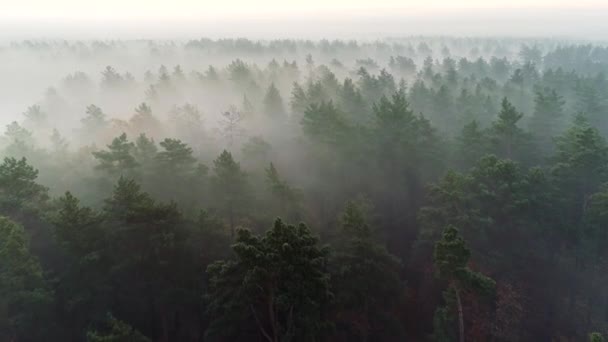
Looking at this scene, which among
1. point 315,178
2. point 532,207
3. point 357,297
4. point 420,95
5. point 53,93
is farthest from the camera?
point 53,93

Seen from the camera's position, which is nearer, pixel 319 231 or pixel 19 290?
pixel 19 290

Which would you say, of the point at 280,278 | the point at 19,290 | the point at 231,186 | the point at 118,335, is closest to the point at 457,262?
the point at 280,278

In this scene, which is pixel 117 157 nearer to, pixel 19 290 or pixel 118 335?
pixel 19 290

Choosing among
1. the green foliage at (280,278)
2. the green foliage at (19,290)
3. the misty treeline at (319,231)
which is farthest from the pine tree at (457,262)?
the green foliage at (19,290)

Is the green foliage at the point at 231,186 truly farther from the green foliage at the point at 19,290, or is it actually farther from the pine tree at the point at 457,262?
the pine tree at the point at 457,262

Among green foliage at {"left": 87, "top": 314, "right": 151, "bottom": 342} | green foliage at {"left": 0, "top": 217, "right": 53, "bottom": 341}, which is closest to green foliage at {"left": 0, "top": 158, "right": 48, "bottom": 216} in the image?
green foliage at {"left": 0, "top": 217, "right": 53, "bottom": 341}

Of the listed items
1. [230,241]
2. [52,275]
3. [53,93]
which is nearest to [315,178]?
[230,241]

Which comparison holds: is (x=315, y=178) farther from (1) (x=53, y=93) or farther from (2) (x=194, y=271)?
(1) (x=53, y=93)

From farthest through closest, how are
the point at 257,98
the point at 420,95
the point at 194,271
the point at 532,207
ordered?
the point at 257,98 < the point at 420,95 < the point at 532,207 < the point at 194,271
